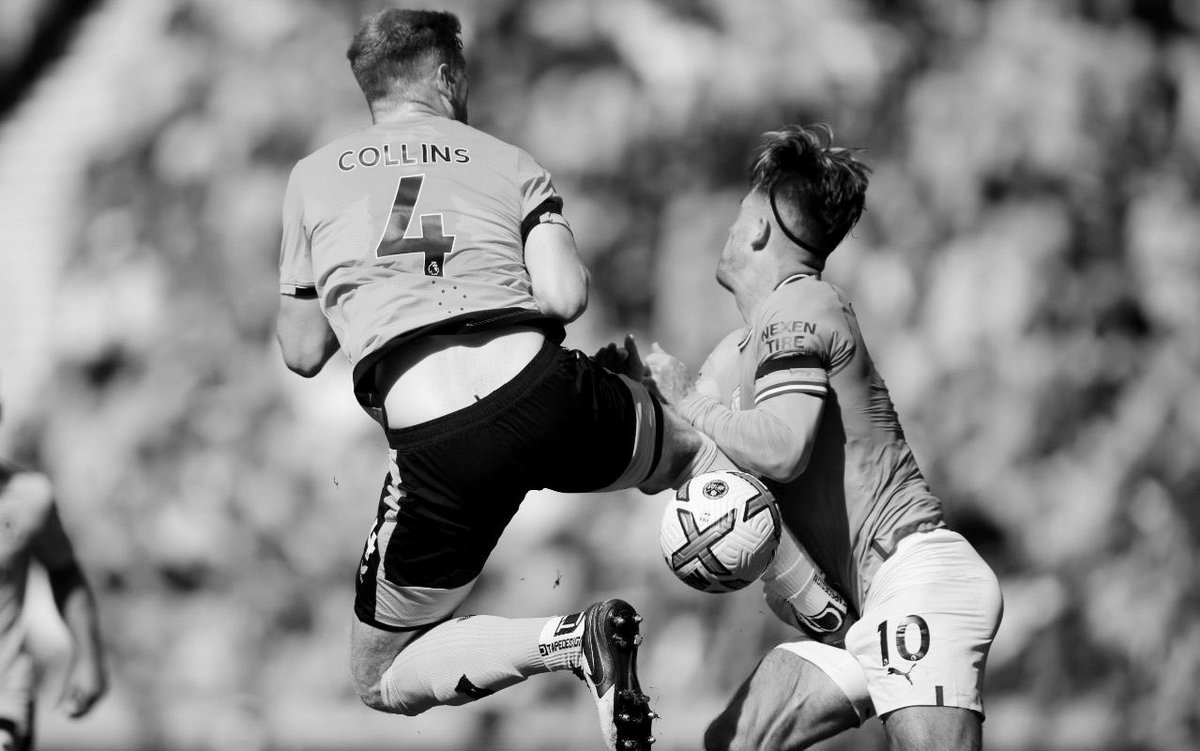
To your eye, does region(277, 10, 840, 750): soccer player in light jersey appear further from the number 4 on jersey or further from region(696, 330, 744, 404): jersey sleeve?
region(696, 330, 744, 404): jersey sleeve

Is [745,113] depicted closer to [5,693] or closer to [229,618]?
[229,618]

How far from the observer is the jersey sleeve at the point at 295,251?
4940mm

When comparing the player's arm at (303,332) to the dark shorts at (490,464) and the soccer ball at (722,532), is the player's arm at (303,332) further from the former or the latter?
the soccer ball at (722,532)

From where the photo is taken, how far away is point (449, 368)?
467 centimetres

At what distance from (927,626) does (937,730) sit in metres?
0.33

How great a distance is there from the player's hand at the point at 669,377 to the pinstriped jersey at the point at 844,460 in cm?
24

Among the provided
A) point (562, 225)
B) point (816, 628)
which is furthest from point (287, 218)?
point (816, 628)

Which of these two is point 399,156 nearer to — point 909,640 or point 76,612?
point 909,640

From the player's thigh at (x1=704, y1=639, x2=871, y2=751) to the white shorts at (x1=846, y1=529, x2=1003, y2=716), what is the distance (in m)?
0.13

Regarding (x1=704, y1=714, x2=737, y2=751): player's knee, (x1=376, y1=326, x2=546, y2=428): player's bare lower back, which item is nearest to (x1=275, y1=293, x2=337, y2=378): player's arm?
(x1=376, y1=326, x2=546, y2=428): player's bare lower back

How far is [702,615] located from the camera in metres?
11.5

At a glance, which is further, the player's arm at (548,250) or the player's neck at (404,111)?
the player's neck at (404,111)

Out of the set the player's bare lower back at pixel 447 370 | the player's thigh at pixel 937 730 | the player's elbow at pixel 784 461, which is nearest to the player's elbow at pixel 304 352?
the player's bare lower back at pixel 447 370

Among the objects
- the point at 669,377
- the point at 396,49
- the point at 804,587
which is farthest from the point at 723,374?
the point at 396,49
